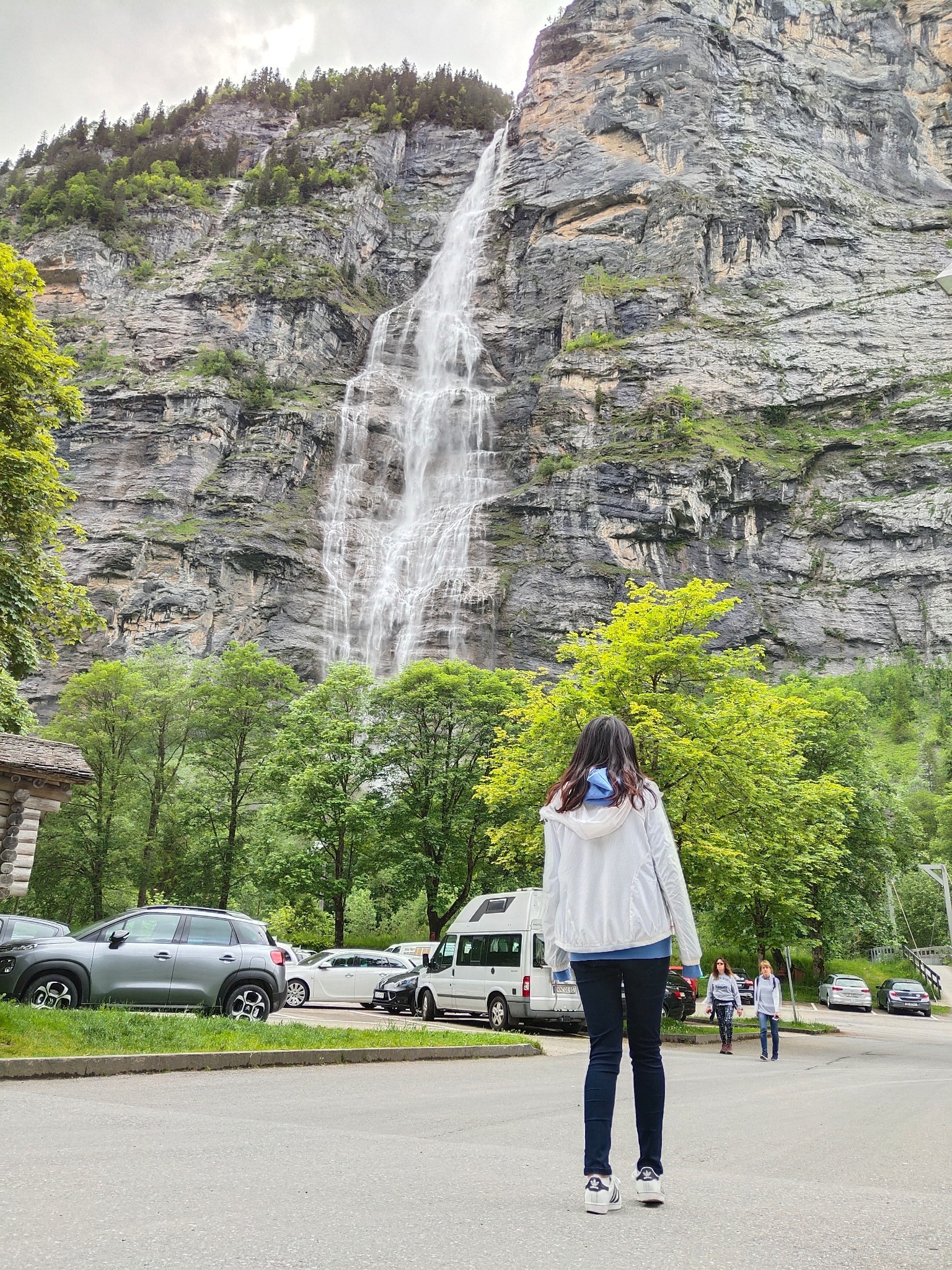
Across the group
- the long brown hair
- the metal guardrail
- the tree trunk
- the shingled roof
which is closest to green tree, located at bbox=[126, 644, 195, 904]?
the tree trunk

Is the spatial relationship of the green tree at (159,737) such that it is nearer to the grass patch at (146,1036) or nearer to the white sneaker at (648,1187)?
the grass patch at (146,1036)

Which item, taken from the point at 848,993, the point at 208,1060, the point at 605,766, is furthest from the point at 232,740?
the point at 605,766

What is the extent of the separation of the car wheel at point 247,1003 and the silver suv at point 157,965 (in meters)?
0.01

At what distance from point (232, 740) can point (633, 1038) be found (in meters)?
36.6

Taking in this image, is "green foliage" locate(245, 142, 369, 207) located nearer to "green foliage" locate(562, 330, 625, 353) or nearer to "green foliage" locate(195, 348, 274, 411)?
"green foliage" locate(195, 348, 274, 411)

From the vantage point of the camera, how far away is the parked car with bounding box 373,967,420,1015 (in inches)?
903

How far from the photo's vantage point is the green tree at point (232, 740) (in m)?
37.2

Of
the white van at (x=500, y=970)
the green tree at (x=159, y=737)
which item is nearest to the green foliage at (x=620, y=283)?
the green tree at (x=159, y=737)

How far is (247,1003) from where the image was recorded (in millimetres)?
13094

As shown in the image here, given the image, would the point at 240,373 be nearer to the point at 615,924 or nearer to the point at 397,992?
the point at 397,992

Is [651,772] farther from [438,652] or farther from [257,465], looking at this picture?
[257,465]

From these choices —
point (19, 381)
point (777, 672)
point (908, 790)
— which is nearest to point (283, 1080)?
point (19, 381)

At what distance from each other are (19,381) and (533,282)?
84659 mm

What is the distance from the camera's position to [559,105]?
102m
